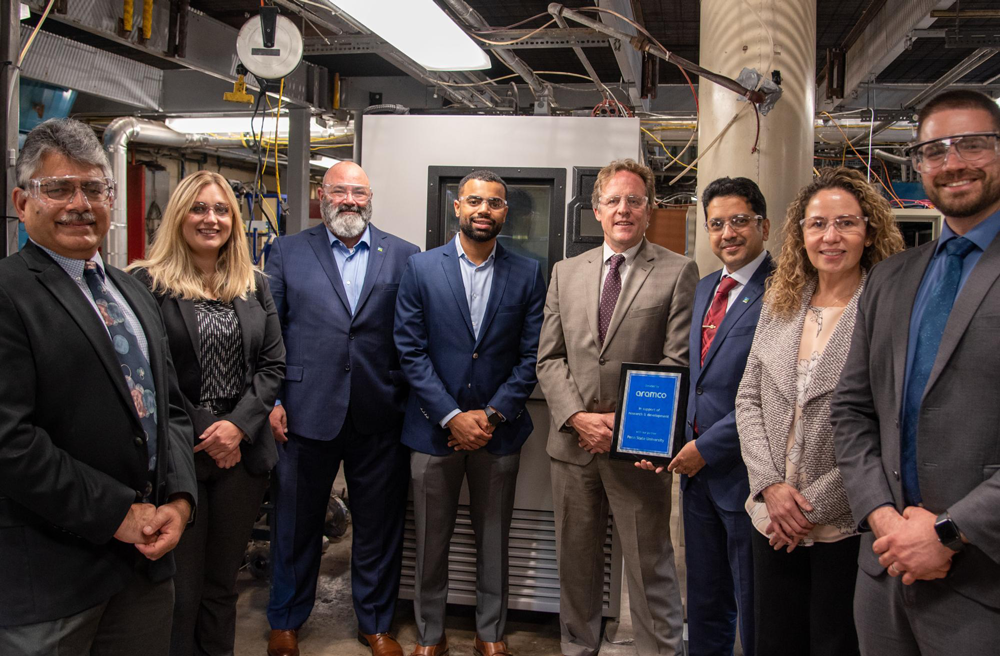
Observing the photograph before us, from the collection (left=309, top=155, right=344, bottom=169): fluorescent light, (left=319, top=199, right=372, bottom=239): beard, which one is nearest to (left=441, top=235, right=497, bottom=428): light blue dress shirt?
(left=319, top=199, right=372, bottom=239): beard

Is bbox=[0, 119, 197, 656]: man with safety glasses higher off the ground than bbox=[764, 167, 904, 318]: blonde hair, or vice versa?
bbox=[764, 167, 904, 318]: blonde hair

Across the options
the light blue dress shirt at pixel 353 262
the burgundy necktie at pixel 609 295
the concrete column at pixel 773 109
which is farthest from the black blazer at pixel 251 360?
the concrete column at pixel 773 109

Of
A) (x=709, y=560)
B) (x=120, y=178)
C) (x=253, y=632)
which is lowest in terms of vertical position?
(x=253, y=632)

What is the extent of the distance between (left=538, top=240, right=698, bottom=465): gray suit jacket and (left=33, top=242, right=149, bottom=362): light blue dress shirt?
138 cm

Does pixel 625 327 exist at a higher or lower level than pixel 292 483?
higher

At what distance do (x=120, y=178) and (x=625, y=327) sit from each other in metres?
5.17

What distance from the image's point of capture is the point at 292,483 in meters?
2.78

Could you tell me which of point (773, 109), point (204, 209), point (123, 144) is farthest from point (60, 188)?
point (123, 144)

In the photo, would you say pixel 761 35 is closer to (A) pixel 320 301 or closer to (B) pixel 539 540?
(A) pixel 320 301

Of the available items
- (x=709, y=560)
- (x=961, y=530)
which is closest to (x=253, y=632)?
(x=709, y=560)

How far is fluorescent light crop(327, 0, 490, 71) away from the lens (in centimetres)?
288

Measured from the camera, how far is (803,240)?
202 centimetres

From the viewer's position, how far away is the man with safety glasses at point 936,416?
1.39 m

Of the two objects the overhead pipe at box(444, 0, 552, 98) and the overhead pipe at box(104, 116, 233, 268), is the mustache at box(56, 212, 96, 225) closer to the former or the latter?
the overhead pipe at box(444, 0, 552, 98)
